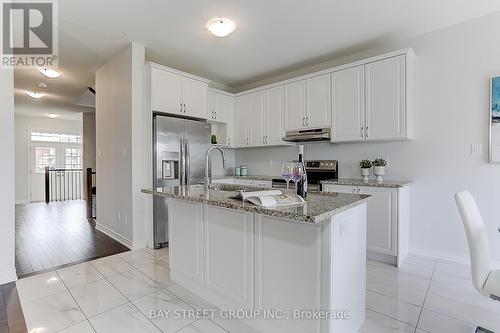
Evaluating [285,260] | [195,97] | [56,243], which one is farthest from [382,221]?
[56,243]

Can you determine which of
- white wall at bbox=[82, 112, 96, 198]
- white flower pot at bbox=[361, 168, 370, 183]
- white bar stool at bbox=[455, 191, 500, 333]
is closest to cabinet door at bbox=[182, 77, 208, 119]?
white flower pot at bbox=[361, 168, 370, 183]

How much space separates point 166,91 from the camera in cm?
355

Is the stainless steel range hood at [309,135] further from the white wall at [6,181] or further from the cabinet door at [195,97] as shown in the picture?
the white wall at [6,181]

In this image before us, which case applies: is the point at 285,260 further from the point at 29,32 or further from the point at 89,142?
the point at 89,142

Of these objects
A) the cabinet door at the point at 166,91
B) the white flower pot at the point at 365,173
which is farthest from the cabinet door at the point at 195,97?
the white flower pot at the point at 365,173

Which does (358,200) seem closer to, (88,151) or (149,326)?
(149,326)

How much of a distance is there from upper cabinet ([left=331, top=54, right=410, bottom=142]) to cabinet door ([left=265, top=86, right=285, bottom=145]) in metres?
0.92

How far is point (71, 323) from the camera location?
1.78 m

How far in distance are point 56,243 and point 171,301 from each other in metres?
2.60

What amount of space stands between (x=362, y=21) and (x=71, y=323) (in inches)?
155

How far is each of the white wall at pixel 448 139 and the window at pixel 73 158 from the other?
396 inches

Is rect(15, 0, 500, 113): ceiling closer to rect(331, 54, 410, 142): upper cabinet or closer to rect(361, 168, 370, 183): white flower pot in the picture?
rect(331, 54, 410, 142): upper cabinet

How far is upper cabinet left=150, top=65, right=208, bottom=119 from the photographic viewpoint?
135 inches

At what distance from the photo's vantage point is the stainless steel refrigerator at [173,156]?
3.42m
